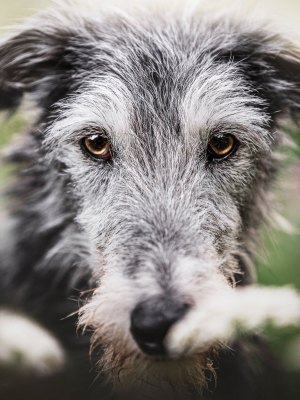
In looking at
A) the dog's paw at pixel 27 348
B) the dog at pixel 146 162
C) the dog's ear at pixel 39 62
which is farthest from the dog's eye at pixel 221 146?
the dog's paw at pixel 27 348

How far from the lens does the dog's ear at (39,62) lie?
7.91 feet

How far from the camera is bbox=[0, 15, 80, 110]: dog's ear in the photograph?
2.41 m

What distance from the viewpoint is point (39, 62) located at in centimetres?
244

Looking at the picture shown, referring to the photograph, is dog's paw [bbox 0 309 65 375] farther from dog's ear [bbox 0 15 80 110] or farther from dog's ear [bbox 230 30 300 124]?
dog's ear [bbox 230 30 300 124]

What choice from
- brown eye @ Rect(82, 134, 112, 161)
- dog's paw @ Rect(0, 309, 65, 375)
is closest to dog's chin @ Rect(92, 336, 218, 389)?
dog's paw @ Rect(0, 309, 65, 375)

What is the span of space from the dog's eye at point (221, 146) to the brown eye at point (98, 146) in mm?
413

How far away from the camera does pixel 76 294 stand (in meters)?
2.59

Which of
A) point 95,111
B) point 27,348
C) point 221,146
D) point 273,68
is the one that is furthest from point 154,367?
point 273,68

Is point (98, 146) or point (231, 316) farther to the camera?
point (98, 146)

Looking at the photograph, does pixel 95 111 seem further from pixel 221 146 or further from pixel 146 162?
pixel 221 146

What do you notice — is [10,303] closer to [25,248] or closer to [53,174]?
[25,248]

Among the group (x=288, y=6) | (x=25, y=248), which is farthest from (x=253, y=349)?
(x=288, y=6)

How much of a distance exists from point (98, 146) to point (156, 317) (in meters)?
0.80

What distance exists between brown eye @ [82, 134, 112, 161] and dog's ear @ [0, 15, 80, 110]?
10.2 inches
